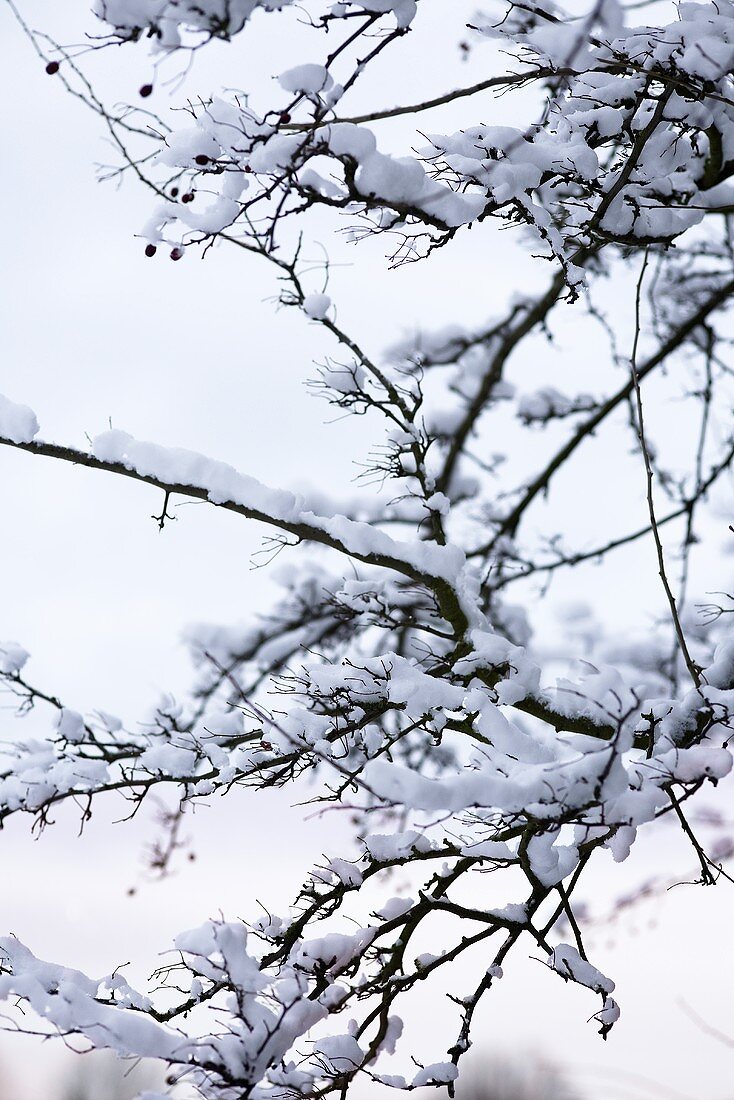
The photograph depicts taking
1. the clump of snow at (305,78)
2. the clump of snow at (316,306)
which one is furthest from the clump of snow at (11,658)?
the clump of snow at (305,78)

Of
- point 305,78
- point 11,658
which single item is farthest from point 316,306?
point 11,658

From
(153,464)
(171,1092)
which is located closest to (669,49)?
(153,464)

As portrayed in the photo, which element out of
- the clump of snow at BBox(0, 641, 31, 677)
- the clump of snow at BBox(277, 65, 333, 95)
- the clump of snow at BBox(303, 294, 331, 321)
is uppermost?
the clump of snow at BBox(303, 294, 331, 321)

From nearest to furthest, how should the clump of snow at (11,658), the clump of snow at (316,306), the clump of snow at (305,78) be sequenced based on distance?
the clump of snow at (305,78), the clump of snow at (316,306), the clump of snow at (11,658)

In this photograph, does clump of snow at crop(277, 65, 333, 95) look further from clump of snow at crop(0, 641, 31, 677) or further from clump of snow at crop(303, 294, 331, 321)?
clump of snow at crop(0, 641, 31, 677)

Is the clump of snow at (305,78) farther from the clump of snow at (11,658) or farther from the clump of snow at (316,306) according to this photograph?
the clump of snow at (11,658)

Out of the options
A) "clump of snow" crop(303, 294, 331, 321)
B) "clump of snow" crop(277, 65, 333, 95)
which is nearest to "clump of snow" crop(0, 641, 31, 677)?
"clump of snow" crop(303, 294, 331, 321)

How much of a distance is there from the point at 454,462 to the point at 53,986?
4.60 m

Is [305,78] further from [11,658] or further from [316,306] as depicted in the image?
[11,658]

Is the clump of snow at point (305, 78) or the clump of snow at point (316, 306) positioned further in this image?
the clump of snow at point (316, 306)

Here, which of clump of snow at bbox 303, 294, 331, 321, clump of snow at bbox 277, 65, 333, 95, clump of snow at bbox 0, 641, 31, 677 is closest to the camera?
clump of snow at bbox 277, 65, 333, 95

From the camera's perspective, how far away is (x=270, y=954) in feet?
9.81

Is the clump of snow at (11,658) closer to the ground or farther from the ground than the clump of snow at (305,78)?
closer to the ground

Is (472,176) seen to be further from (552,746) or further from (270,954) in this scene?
(270,954)
